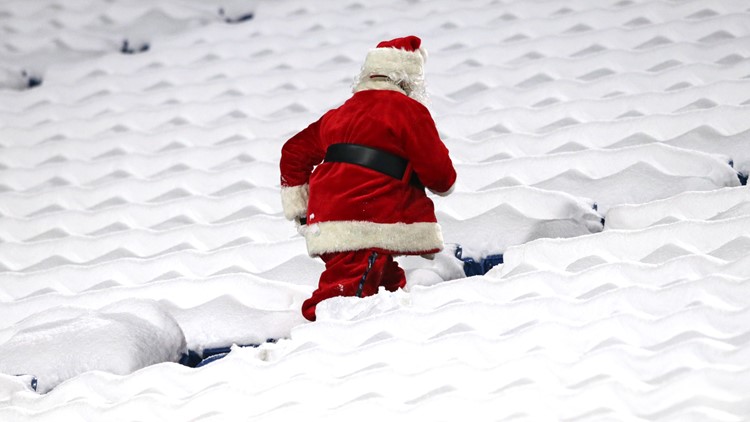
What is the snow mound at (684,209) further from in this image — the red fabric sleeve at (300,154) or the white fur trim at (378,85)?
the red fabric sleeve at (300,154)

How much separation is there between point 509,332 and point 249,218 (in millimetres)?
961

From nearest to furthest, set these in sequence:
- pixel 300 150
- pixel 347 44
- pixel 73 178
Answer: pixel 300 150 → pixel 73 178 → pixel 347 44

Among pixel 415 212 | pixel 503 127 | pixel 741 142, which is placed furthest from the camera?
pixel 503 127

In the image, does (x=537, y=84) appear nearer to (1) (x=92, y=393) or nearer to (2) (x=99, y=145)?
(2) (x=99, y=145)

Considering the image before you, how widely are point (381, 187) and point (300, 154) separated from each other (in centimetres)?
25

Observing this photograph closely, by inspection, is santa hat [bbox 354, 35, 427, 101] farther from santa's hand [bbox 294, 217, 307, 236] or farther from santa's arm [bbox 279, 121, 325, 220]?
santa's hand [bbox 294, 217, 307, 236]

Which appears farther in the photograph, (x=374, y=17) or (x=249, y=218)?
(x=374, y=17)

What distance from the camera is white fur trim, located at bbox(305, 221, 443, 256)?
216cm

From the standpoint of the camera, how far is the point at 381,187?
2.18 meters

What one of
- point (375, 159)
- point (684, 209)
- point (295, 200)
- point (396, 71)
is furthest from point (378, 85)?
point (684, 209)

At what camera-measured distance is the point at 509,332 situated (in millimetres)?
1815

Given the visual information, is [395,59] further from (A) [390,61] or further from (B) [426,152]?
(B) [426,152]

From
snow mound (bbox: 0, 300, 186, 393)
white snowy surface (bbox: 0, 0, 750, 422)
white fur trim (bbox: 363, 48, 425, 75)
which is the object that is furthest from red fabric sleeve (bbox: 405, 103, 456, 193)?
snow mound (bbox: 0, 300, 186, 393)

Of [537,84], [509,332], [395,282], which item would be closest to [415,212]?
[395,282]
